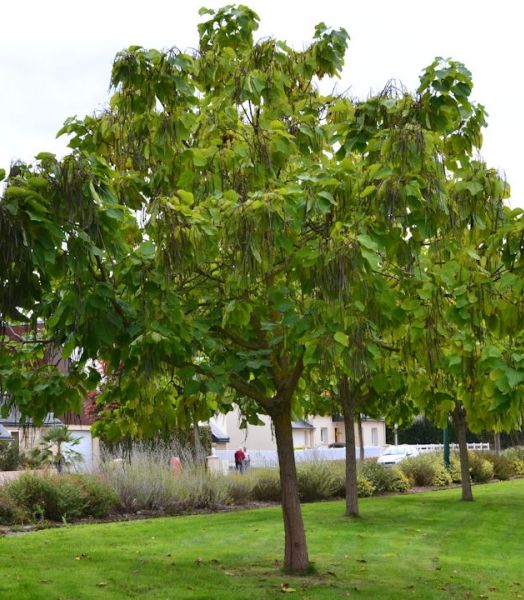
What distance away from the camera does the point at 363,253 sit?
21.3ft

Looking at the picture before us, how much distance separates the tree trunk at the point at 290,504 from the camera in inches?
412

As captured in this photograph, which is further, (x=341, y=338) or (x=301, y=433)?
(x=301, y=433)

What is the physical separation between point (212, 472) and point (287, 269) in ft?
52.0

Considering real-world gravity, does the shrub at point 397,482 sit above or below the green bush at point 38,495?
below

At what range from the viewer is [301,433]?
62.8 m

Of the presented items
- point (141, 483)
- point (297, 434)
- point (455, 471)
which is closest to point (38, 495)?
point (141, 483)

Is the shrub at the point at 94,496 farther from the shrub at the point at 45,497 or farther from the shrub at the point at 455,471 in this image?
the shrub at the point at 455,471

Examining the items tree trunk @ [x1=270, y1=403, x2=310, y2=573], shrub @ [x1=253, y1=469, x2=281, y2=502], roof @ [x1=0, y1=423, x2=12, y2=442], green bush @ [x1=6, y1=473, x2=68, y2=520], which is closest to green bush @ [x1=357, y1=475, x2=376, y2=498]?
shrub @ [x1=253, y1=469, x2=281, y2=502]

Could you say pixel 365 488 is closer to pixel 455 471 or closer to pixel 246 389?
pixel 455 471

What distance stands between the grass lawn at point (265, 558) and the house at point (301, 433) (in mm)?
30485

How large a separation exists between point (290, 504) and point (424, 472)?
19977mm

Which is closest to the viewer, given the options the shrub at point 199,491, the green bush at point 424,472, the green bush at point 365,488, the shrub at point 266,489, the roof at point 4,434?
the shrub at point 199,491

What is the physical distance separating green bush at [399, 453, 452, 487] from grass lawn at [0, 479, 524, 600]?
8.98 m

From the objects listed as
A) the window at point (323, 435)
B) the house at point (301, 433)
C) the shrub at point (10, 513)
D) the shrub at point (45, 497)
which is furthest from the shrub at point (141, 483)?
the window at point (323, 435)
